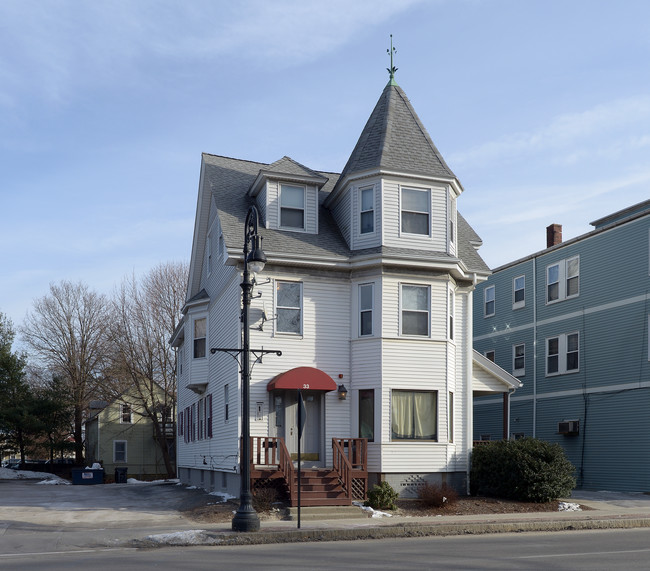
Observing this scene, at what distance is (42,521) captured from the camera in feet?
58.9

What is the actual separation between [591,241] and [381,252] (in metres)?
12.0

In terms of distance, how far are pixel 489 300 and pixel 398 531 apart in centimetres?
2213

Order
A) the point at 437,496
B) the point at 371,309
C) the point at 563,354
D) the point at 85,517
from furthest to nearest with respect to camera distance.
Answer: the point at 563,354, the point at 371,309, the point at 437,496, the point at 85,517

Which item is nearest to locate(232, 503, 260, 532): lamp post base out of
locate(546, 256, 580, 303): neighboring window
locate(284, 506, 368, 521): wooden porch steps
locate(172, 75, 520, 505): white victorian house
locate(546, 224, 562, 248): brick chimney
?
locate(284, 506, 368, 521): wooden porch steps

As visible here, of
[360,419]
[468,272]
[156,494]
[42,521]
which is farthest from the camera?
[156,494]

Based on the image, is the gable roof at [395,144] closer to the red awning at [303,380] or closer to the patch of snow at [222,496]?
the red awning at [303,380]

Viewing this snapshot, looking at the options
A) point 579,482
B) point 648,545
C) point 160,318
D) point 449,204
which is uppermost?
point 449,204

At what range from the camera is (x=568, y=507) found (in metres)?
19.6

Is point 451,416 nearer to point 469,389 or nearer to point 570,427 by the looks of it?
point 469,389

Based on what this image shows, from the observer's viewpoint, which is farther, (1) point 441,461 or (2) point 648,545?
(1) point 441,461

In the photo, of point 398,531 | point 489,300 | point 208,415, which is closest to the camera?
point 398,531

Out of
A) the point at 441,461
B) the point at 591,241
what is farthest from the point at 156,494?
the point at 591,241

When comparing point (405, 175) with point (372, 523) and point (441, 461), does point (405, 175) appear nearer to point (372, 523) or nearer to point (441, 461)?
point (441, 461)

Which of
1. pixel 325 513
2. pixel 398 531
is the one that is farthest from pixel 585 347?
pixel 398 531
